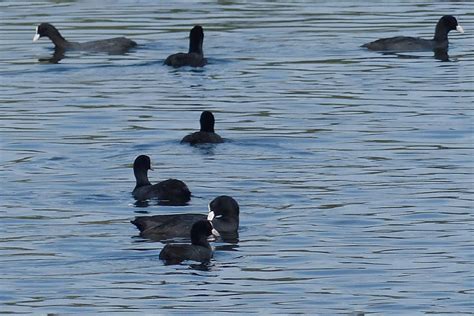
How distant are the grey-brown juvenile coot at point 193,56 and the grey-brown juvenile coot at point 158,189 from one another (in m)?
10.5

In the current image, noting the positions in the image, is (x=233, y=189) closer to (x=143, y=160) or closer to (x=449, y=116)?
(x=143, y=160)

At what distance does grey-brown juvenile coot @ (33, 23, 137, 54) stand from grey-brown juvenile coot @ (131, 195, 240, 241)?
15.4 metres

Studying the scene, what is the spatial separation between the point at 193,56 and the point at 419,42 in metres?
4.82

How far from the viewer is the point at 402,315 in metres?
14.9

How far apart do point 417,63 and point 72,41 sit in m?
8.08

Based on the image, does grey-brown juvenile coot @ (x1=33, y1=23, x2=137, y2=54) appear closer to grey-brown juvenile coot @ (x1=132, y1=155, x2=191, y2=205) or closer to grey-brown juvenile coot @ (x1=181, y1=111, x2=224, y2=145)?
grey-brown juvenile coot @ (x1=181, y1=111, x2=224, y2=145)

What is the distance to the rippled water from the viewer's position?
16109 millimetres

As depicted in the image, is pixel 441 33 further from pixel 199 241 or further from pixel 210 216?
pixel 199 241

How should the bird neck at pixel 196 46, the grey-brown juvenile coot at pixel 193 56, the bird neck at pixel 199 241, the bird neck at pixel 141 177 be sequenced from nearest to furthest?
the bird neck at pixel 199 241 → the bird neck at pixel 141 177 → the grey-brown juvenile coot at pixel 193 56 → the bird neck at pixel 196 46

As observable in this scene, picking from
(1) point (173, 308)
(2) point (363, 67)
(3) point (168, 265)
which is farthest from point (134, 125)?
(1) point (173, 308)

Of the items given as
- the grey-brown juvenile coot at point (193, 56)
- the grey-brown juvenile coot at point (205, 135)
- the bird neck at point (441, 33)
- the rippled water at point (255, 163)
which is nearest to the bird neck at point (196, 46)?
the grey-brown juvenile coot at point (193, 56)

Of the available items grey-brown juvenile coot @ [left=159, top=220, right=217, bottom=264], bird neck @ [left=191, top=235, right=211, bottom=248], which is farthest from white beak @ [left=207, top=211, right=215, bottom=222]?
bird neck @ [left=191, top=235, right=211, bottom=248]

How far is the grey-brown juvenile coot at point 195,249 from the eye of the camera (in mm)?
17125

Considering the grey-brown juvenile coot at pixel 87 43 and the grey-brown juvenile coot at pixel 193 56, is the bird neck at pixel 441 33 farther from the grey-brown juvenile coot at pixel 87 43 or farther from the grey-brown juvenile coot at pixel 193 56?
the grey-brown juvenile coot at pixel 87 43
